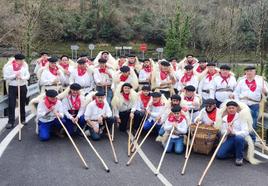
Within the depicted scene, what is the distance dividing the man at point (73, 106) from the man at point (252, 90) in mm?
Answer: 4177

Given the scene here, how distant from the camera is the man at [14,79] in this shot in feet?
36.8

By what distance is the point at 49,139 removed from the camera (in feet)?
34.1

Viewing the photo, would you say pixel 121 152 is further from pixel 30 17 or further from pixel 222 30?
pixel 222 30

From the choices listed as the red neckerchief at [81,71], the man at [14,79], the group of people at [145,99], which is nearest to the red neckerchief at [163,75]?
the group of people at [145,99]

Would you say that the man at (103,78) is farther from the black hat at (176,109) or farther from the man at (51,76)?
the black hat at (176,109)

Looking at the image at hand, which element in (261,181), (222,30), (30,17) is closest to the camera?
(261,181)

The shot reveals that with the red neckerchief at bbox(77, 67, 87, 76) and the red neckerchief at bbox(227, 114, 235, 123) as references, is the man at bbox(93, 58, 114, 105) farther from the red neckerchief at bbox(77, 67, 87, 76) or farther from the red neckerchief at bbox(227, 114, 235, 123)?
the red neckerchief at bbox(227, 114, 235, 123)

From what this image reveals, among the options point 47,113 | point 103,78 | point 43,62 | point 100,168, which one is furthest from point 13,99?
point 100,168

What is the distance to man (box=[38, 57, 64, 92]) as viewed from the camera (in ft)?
39.4

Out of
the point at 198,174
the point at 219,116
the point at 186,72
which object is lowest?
the point at 198,174

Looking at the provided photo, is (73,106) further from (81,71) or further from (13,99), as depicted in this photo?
(13,99)

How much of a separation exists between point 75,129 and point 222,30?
18.9 m

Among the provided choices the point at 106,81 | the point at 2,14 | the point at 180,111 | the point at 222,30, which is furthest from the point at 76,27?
the point at 180,111

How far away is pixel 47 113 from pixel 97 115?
4.17 feet
